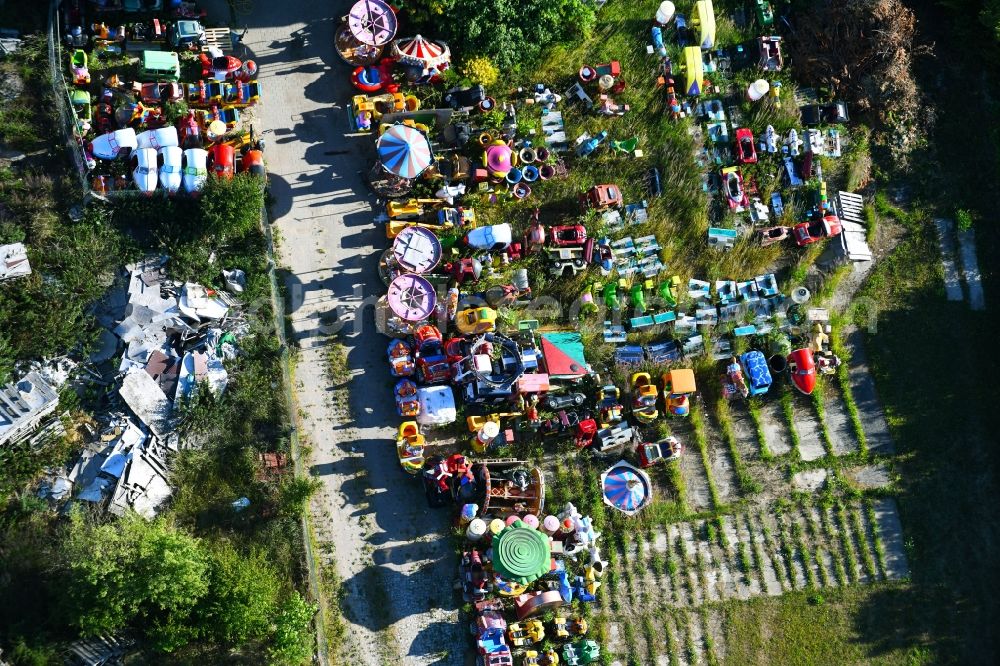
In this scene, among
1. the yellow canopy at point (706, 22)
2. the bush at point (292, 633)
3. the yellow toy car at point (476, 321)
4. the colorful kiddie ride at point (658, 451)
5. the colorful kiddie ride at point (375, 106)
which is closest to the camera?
the bush at point (292, 633)

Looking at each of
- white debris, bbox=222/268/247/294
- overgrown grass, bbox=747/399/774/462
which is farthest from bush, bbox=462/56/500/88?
overgrown grass, bbox=747/399/774/462

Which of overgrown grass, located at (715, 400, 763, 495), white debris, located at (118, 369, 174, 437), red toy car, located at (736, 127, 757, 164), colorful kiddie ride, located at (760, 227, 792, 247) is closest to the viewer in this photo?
white debris, located at (118, 369, 174, 437)

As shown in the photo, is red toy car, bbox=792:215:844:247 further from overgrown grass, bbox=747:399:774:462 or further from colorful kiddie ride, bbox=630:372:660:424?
colorful kiddie ride, bbox=630:372:660:424

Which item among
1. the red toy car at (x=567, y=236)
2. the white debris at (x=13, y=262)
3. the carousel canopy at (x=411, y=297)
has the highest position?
the white debris at (x=13, y=262)

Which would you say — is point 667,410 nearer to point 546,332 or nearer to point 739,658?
point 546,332

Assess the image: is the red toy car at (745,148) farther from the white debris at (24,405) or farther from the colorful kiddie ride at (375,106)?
the white debris at (24,405)

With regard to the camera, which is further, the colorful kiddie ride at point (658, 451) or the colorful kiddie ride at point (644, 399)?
the colorful kiddie ride at point (644, 399)

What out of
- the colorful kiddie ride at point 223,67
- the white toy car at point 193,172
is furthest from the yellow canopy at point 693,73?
the white toy car at point 193,172
